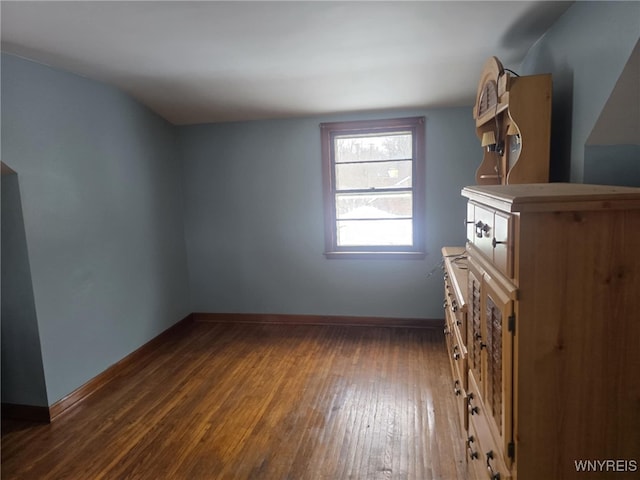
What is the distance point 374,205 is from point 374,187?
7.2 inches

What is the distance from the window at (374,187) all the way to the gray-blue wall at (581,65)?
1625mm

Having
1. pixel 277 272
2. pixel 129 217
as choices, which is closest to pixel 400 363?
pixel 277 272

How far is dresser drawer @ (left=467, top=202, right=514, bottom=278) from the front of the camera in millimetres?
1072

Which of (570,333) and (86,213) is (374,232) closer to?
(86,213)

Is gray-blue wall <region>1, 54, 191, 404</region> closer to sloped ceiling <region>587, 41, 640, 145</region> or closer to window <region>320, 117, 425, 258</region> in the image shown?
window <region>320, 117, 425, 258</region>

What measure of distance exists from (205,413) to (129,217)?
5.90ft

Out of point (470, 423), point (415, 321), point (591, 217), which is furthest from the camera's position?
point (415, 321)

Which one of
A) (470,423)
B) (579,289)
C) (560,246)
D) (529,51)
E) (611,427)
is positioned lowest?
(470,423)

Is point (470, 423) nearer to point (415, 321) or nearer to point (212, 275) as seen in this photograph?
point (415, 321)

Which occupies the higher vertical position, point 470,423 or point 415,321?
point 470,423

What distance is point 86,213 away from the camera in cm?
290

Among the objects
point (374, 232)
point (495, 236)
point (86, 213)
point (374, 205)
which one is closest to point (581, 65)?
point (495, 236)

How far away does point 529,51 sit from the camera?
248 cm

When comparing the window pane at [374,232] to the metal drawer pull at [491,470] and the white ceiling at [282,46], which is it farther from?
the metal drawer pull at [491,470]
